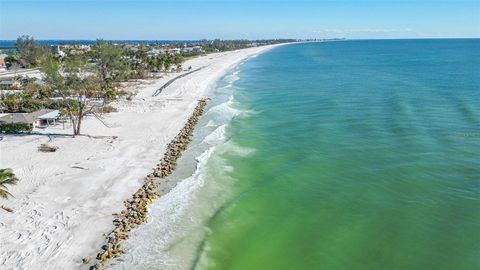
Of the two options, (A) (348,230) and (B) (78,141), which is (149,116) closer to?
(B) (78,141)

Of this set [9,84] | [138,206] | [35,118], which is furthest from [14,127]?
[9,84]

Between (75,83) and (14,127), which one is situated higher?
(75,83)

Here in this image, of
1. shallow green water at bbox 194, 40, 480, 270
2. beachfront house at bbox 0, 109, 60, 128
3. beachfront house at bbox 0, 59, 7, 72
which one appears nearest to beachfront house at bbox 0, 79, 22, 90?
beachfront house at bbox 0, 109, 60, 128

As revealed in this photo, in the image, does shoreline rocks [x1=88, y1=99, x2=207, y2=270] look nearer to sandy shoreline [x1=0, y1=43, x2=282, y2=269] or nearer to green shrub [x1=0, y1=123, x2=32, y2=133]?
sandy shoreline [x1=0, y1=43, x2=282, y2=269]

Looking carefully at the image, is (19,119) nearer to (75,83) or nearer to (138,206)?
(75,83)

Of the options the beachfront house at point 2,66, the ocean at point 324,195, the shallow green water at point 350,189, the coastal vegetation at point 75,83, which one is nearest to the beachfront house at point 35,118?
the coastal vegetation at point 75,83

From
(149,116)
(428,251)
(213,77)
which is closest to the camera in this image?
(428,251)

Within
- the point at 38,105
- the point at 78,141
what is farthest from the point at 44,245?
the point at 38,105
